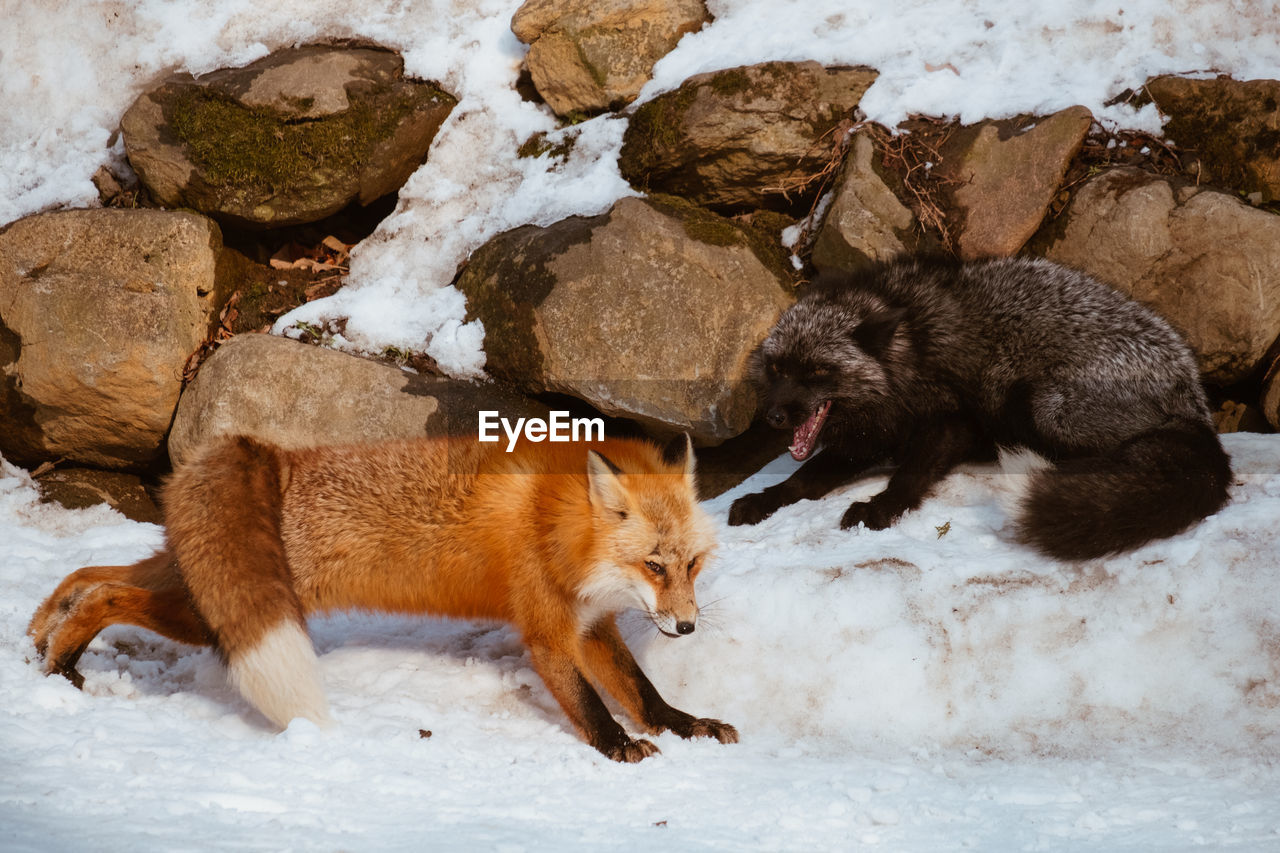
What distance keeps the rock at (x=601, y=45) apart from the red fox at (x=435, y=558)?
12.0 feet

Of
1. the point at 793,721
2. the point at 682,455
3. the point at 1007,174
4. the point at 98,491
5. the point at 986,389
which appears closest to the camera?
the point at 793,721

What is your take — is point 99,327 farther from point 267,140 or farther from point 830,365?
point 830,365

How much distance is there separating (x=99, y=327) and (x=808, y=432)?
442cm

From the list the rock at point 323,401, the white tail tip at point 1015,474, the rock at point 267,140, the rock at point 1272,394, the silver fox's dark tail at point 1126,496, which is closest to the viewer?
the silver fox's dark tail at point 1126,496

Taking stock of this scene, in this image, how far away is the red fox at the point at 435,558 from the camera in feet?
11.7

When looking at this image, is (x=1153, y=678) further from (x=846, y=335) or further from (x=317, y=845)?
(x=317, y=845)

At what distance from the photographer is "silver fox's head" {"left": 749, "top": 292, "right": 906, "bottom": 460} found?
530 centimetres

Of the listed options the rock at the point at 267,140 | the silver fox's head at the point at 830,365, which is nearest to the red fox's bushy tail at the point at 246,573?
the silver fox's head at the point at 830,365

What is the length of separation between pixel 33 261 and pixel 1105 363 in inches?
252

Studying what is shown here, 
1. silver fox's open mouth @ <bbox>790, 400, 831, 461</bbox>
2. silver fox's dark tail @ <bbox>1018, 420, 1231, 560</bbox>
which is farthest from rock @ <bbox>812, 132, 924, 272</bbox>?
silver fox's dark tail @ <bbox>1018, 420, 1231, 560</bbox>

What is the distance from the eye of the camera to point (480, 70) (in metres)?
7.23

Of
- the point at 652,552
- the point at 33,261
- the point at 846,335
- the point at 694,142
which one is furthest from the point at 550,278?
the point at 33,261

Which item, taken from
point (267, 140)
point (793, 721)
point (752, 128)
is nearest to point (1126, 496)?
point (793, 721)

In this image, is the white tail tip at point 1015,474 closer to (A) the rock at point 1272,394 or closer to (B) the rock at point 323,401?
(A) the rock at point 1272,394
